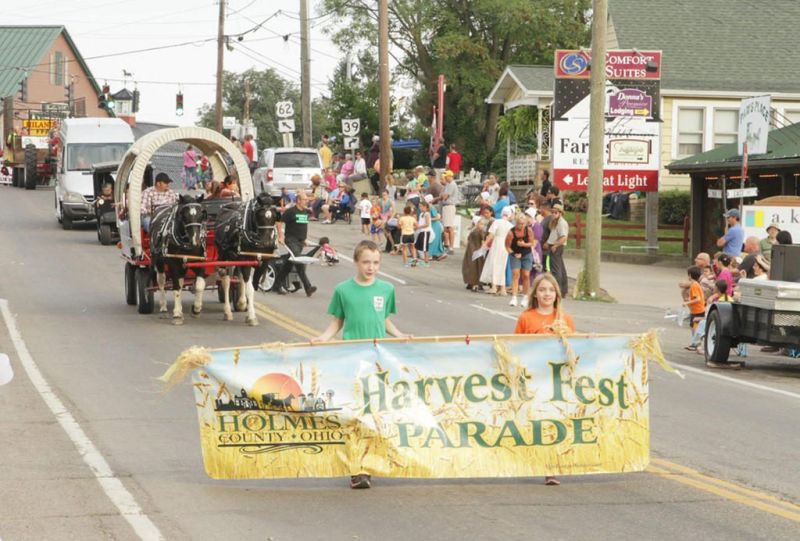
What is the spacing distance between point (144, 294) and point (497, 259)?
8409mm

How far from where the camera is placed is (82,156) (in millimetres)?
39625

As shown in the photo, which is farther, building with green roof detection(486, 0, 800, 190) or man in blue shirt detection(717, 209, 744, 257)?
building with green roof detection(486, 0, 800, 190)

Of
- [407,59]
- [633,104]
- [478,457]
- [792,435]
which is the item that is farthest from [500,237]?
[407,59]

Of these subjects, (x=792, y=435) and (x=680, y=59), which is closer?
(x=792, y=435)

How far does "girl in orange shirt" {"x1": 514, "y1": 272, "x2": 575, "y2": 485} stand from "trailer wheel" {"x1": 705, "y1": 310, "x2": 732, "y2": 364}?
835cm

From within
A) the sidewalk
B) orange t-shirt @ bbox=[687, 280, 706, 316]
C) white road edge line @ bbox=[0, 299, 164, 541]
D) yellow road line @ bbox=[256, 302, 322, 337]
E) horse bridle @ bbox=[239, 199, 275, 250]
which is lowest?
the sidewalk

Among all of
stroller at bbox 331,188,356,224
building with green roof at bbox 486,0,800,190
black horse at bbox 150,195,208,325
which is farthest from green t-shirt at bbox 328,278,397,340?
stroller at bbox 331,188,356,224

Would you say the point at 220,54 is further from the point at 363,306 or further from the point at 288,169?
the point at 363,306

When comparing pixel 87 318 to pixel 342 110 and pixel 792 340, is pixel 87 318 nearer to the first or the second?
pixel 792 340

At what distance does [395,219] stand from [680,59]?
554 inches

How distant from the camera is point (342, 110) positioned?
61469mm

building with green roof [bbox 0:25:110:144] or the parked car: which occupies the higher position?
building with green roof [bbox 0:25:110:144]

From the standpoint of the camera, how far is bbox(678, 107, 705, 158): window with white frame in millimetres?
43875

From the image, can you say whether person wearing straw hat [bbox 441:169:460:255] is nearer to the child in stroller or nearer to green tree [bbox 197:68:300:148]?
the child in stroller
